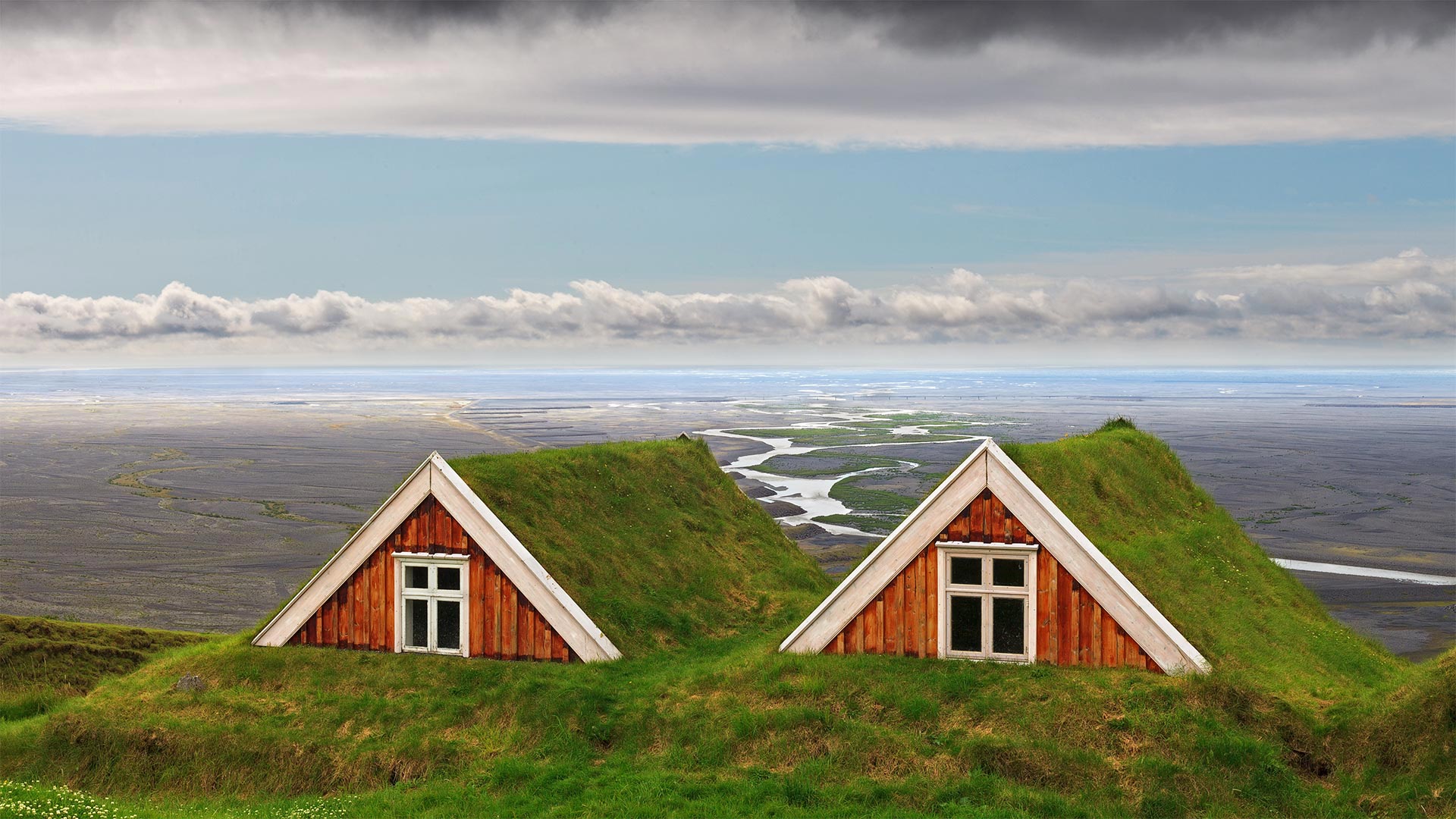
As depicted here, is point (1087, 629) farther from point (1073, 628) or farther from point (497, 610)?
point (497, 610)

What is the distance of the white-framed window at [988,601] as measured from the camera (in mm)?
18625

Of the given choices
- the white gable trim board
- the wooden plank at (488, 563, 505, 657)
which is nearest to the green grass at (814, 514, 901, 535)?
the white gable trim board

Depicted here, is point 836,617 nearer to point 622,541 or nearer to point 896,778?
point 896,778

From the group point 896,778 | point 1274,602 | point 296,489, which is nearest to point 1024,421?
point 296,489

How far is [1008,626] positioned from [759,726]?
4.67m

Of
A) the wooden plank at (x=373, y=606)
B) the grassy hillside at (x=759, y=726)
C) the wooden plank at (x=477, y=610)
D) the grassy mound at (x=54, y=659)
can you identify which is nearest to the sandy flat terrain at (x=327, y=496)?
the grassy mound at (x=54, y=659)

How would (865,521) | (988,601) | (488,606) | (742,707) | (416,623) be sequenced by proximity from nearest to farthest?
1. (742,707)
2. (988,601)
3. (488,606)
4. (416,623)
5. (865,521)

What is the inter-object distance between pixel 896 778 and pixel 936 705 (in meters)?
1.53

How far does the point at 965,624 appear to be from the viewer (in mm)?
19219

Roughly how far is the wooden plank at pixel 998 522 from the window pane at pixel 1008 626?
41.7 inches

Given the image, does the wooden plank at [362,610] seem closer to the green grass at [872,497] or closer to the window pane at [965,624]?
the window pane at [965,624]

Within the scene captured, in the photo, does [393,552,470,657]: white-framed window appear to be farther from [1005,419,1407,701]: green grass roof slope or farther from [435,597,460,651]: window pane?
[1005,419,1407,701]: green grass roof slope

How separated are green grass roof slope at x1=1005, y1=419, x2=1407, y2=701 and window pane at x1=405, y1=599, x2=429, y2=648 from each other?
39.9 ft

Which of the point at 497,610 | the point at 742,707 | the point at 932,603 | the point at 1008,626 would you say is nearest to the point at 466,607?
the point at 497,610
